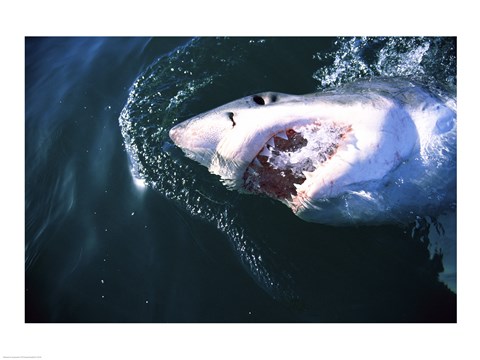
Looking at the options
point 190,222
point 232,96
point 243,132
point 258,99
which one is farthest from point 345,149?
point 232,96

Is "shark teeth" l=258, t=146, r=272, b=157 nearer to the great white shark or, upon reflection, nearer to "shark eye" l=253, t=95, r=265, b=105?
the great white shark

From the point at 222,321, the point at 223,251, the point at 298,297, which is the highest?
the point at 223,251

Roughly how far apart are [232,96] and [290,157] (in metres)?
1.57

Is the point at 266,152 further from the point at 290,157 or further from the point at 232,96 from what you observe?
the point at 232,96

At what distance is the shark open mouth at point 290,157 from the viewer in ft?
5.65

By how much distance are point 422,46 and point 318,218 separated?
177 cm

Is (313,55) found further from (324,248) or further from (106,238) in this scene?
(106,238)

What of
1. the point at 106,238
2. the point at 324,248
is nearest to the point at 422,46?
the point at 324,248

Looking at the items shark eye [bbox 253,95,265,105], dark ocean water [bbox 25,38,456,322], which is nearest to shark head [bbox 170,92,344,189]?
shark eye [bbox 253,95,265,105]

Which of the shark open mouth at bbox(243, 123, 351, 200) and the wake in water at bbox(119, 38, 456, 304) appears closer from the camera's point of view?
the shark open mouth at bbox(243, 123, 351, 200)

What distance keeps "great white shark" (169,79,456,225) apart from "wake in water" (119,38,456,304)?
2.1 inches

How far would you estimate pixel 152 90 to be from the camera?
3.39m

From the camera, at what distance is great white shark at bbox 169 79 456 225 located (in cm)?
166

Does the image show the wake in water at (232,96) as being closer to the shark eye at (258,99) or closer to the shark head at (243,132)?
the shark head at (243,132)
